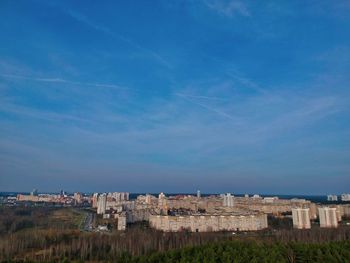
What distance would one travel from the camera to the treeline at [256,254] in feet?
40.7

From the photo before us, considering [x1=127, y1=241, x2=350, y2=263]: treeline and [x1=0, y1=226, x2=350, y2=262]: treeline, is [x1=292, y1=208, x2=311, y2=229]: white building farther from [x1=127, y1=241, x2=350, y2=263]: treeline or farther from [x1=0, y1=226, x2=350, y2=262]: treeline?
[x1=127, y1=241, x2=350, y2=263]: treeline

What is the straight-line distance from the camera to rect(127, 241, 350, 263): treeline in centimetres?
1240

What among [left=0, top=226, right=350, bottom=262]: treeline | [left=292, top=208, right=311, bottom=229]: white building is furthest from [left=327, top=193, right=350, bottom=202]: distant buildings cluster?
[left=0, top=226, right=350, bottom=262]: treeline

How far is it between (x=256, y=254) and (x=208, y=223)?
15.7 metres

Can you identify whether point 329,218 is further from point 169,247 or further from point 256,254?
point 256,254

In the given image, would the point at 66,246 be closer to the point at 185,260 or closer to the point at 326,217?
the point at 185,260

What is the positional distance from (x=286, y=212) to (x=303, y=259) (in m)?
30.3

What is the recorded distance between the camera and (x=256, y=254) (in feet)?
42.5

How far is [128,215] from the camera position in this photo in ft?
109

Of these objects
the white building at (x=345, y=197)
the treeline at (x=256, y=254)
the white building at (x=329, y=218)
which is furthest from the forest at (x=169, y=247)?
the white building at (x=345, y=197)

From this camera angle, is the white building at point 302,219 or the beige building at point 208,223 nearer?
the beige building at point 208,223

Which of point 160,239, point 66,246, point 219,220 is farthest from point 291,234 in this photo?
point 66,246

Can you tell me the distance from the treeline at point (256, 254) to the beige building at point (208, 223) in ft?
42.7

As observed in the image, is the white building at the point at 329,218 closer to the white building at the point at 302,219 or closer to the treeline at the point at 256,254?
the white building at the point at 302,219
